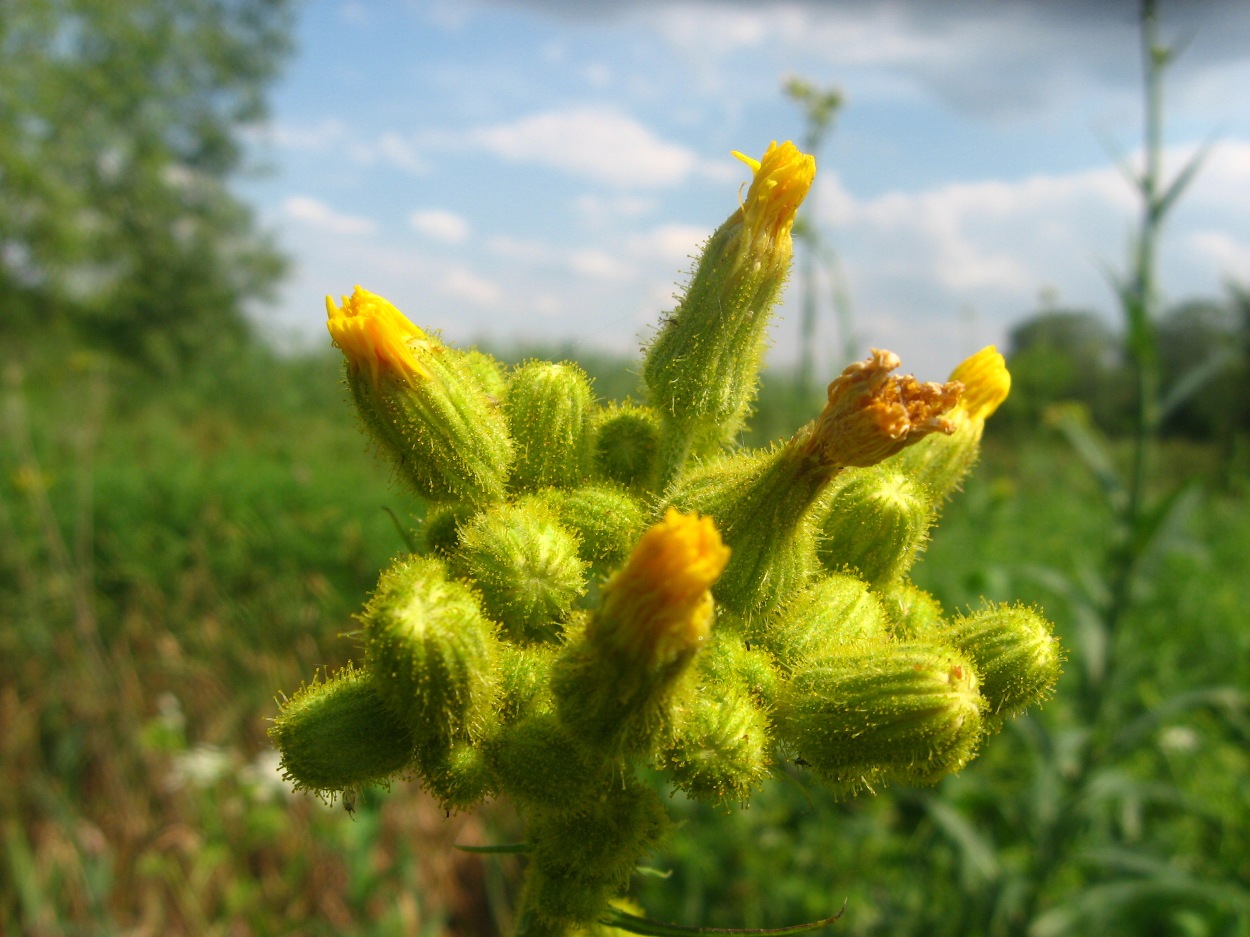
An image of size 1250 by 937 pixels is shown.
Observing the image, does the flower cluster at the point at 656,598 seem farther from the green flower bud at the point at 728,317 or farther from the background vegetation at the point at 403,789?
the background vegetation at the point at 403,789

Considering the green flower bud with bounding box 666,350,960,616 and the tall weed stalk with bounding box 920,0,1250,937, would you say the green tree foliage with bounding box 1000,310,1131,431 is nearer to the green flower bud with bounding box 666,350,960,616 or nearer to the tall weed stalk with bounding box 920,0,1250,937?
the tall weed stalk with bounding box 920,0,1250,937

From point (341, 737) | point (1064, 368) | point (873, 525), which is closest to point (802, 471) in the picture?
point (873, 525)

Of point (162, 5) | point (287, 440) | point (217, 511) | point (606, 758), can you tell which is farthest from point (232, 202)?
point (606, 758)

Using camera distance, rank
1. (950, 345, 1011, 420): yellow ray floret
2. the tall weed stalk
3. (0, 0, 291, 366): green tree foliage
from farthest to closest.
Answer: (0, 0, 291, 366): green tree foliage → the tall weed stalk → (950, 345, 1011, 420): yellow ray floret

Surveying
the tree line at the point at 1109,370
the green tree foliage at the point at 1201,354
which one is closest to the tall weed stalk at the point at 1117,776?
the tree line at the point at 1109,370

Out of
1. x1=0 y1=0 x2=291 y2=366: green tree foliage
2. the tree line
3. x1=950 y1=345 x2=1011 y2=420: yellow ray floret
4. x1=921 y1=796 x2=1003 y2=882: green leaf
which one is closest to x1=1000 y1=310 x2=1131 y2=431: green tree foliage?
the tree line

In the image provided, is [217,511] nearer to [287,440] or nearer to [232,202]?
[287,440]
